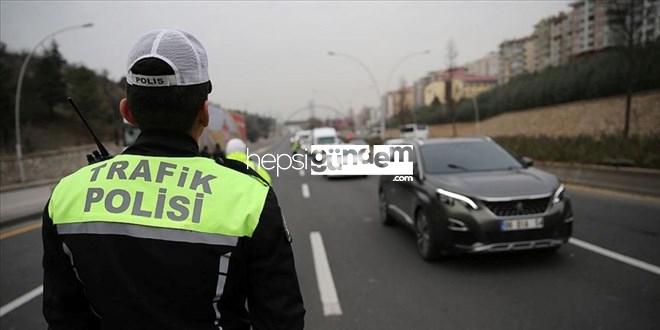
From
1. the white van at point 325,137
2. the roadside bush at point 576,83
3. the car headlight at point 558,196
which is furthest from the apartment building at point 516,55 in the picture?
the car headlight at point 558,196

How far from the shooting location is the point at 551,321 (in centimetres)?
367

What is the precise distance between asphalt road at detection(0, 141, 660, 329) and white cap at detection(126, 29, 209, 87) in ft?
9.82

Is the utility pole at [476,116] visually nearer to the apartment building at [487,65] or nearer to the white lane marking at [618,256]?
the white lane marking at [618,256]

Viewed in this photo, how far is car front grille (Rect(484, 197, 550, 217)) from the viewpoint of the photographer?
16.3 feet

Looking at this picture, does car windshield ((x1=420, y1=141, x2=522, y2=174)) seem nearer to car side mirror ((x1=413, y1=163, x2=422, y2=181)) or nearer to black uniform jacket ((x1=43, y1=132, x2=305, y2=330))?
car side mirror ((x1=413, y1=163, x2=422, y2=181))

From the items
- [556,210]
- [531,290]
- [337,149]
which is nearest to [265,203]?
[531,290]

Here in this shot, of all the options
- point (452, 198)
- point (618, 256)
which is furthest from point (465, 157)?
point (618, 256)

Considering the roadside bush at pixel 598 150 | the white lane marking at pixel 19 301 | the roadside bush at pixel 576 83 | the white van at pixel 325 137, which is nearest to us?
the white lane marking at pixel 19 301

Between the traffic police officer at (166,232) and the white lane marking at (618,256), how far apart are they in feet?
16.4

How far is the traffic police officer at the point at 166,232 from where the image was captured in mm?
1273

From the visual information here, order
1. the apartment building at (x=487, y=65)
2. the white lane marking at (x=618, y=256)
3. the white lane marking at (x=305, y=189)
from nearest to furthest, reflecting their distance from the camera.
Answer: the white lane marking at (x=618, y=256) → the white lane marking at (x=305, y=189) → the apartment building at (x=487, y=65)

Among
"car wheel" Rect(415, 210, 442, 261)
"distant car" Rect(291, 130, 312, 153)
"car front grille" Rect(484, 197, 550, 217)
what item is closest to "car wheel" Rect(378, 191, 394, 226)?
"car wheel" Rect(415, 210, 442, 261)

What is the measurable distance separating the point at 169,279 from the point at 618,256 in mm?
5739

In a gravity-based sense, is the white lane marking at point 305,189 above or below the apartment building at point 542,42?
below
